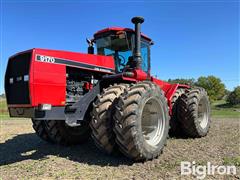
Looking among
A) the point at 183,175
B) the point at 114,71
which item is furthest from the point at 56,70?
the point at 183,175

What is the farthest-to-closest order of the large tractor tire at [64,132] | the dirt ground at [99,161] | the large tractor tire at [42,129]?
the large tractor tire at [42,129] < the large tractor tire at [64,132] < the dirt ground at [99,161]

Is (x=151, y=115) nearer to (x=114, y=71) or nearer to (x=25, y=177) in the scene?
(x=114, y=71)

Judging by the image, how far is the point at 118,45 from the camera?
24.8 ft

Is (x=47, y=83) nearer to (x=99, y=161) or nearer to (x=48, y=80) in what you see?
(x=48, y=80)

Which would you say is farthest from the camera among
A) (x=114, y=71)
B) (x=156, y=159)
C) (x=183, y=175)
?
(x=114, y=71)

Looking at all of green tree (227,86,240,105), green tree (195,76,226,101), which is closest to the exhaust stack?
green tree (227,86,240,105)

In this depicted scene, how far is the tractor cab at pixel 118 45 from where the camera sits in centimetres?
734

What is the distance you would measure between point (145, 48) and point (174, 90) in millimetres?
1659

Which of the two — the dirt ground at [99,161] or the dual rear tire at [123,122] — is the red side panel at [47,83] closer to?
the dual rear tire at [123,122]

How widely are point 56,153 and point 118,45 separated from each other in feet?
10.8

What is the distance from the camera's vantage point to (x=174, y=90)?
28.8ft

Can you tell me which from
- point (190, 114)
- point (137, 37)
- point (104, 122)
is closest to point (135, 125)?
point (104, 122)

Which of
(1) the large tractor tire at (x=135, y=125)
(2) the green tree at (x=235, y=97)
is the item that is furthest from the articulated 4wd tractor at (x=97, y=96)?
(2) the green tree at (x=235, y=97)

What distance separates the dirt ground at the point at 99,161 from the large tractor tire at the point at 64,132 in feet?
0.66
